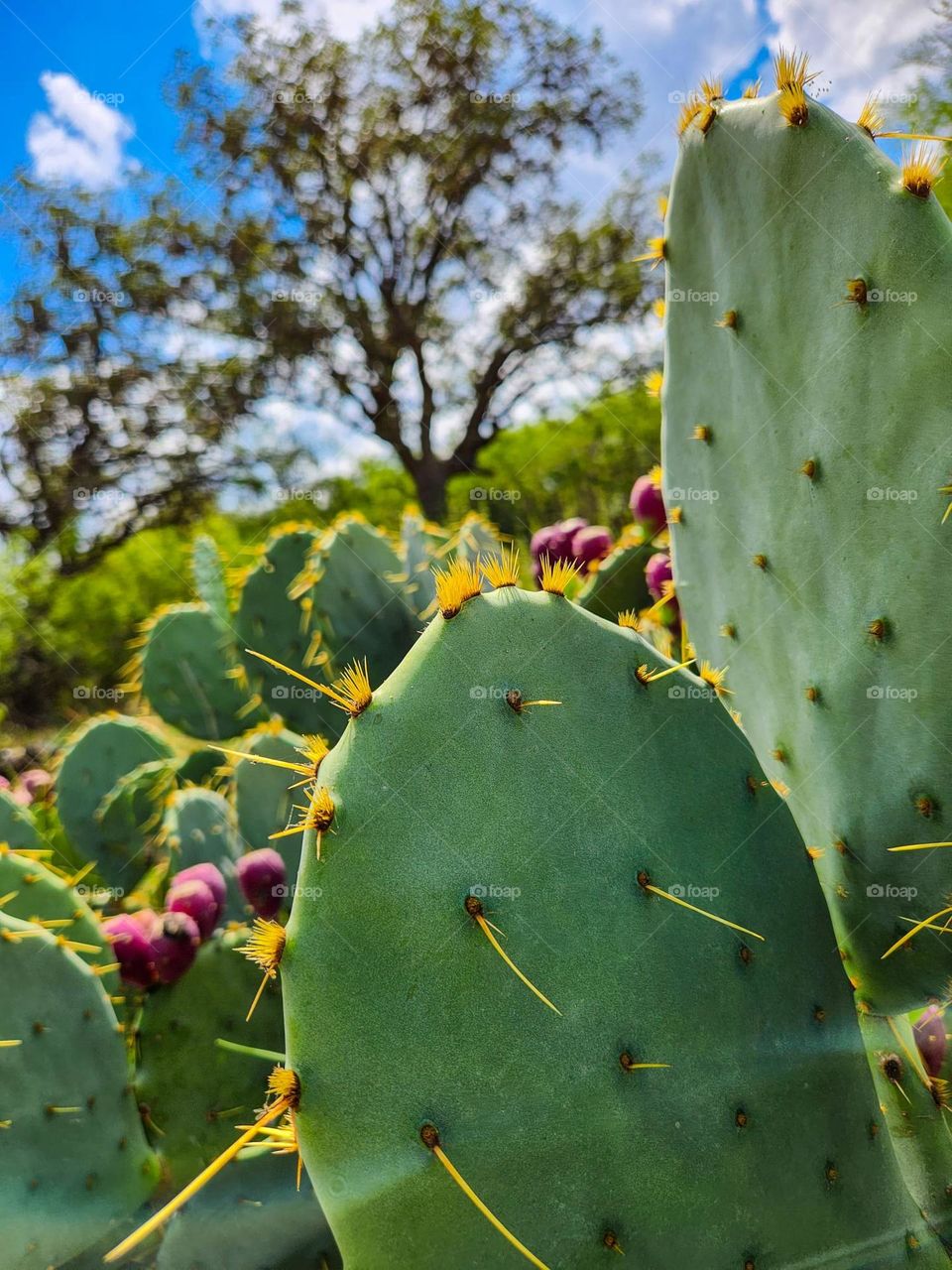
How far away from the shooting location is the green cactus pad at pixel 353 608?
229 centimetres

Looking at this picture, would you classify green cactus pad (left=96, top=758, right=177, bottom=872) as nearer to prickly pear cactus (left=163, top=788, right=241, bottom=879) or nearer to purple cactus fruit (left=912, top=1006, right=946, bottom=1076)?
prickly pear cactus (left=163, top=788, right=241, bottom=879)

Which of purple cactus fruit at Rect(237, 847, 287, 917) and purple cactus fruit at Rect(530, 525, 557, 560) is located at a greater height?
purple cactus fruit at Rect(530, 525, 557, 560)

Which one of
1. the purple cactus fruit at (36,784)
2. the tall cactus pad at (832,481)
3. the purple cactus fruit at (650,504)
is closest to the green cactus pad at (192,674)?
the purple cactus fruit at (36,784)

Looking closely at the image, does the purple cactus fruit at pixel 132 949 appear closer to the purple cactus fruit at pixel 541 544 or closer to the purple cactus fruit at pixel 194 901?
the purple cactus fruit at pixel 194 901

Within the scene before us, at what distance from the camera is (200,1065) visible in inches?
60.1

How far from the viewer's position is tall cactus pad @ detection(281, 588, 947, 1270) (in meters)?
0.70

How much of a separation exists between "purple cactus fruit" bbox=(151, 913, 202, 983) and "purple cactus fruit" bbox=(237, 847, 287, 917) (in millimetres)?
105

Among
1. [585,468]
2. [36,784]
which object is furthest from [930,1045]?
[585,468]

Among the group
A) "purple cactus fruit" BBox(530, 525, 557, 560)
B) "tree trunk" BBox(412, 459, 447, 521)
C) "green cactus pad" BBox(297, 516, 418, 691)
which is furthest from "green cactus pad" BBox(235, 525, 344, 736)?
"tree trunk" BBox(412, 459, 447, 521)

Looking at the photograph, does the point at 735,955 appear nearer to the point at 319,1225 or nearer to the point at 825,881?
the point at 825,881

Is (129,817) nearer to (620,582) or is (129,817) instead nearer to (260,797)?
(260,797)

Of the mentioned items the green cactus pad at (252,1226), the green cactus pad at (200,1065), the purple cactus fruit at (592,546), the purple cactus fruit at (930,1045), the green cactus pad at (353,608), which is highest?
the purple cactus fruit at (592,546)

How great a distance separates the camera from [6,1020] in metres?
1.28

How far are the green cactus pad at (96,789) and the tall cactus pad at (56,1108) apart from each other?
145cm
